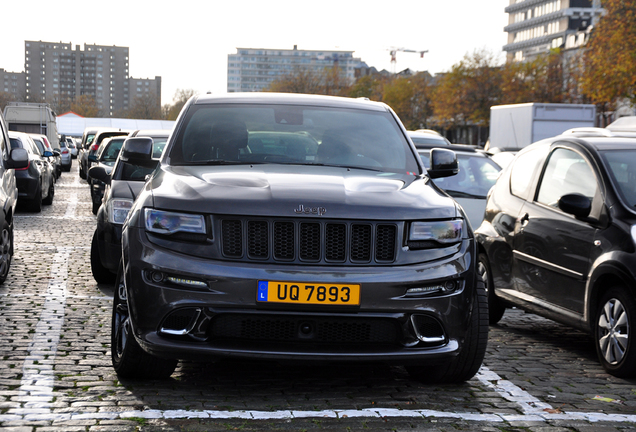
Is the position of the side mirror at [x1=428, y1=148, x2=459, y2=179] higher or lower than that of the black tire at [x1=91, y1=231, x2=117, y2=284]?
higher

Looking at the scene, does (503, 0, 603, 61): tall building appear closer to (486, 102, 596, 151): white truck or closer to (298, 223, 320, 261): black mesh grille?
(486, 102, 596, 151): white truck

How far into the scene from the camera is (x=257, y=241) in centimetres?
456

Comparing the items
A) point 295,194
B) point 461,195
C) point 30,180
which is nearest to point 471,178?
point 461,195

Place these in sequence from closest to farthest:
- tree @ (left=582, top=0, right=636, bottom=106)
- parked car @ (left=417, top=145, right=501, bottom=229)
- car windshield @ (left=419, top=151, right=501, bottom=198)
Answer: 1. parked car @ (left=417, top=145, right=501, bottom=229)
2. car windshield @ (left=419, top=151, right=501, bottom=198)
3. tree @ (left=582, top=0, right=636, bottom=106)

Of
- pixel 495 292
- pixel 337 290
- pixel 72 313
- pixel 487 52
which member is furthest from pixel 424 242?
pixel 487 52

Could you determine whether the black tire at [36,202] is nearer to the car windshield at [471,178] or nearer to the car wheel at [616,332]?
the car windshield at [471,178]

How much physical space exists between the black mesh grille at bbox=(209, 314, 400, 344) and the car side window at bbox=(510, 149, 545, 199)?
123 inches

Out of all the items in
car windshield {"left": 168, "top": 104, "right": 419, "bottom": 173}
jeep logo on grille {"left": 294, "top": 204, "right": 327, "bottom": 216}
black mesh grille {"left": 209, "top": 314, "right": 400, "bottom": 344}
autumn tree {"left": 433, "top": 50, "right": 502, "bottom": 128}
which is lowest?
black mesh grille {"left": 209, "top": 314, "right": 400, "bottom": 344}

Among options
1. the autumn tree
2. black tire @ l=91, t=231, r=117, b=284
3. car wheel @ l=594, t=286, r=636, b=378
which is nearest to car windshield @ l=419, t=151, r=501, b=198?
black tire @ l=91, t=231, r=117, b=284

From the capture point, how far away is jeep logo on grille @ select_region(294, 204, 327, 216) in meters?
4.57

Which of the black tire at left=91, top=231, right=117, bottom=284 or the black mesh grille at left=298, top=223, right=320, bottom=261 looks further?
the black tire at left=91, top=231, right=117, bottom=284

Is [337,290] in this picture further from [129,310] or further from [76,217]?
[76,217]

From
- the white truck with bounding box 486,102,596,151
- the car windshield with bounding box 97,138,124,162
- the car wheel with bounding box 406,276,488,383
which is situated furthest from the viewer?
the white truck with bounding box 486,102,596,151

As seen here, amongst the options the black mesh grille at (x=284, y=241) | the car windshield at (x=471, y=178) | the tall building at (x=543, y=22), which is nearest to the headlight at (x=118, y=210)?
the black mesh grille at (x=284, y=241)
